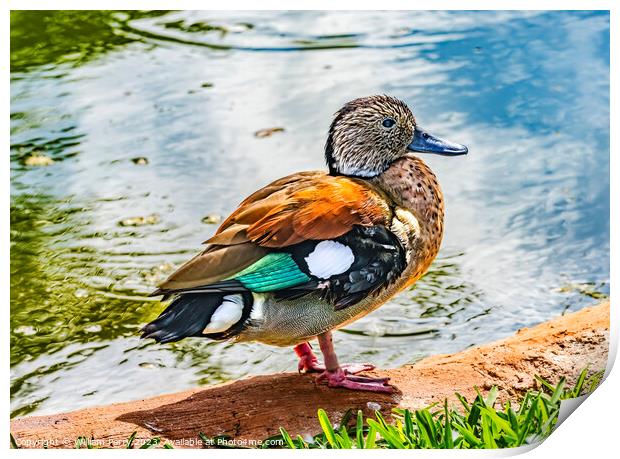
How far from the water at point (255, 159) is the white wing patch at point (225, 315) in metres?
0.74

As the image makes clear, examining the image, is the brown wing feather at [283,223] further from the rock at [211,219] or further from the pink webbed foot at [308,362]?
the rock at [211,219]

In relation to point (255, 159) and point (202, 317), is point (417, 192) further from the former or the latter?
point (255, 159)

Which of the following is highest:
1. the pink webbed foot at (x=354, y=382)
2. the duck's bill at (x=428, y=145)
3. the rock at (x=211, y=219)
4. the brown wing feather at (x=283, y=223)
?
the duck's bill at (x=428, y=145)

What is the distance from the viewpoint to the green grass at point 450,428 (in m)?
4.52

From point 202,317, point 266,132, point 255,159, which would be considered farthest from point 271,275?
point 266,132

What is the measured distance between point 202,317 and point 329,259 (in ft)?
1.79

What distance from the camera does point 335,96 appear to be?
568 cm

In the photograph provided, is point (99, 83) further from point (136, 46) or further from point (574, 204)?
point (574, 204)

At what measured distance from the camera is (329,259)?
15.2 feet

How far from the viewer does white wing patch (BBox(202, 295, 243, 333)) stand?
179 inches

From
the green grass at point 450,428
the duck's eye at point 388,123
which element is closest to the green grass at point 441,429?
the green grass at point 450,428

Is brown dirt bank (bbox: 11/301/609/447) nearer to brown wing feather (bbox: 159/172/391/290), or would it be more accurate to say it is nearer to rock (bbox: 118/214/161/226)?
brown wing feather (bbox: 159/172/391/290)
